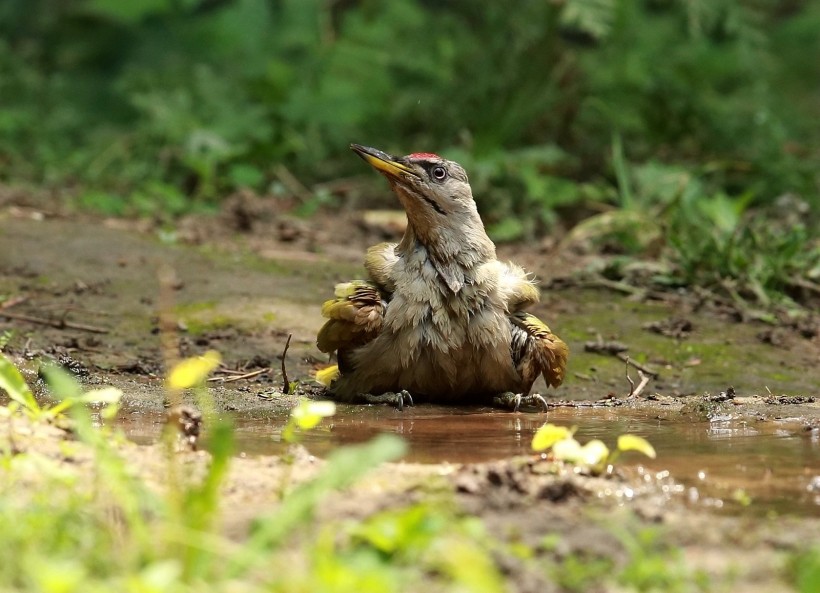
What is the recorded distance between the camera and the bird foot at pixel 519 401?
560 centimetres

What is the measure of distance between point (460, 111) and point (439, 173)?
6.07 m

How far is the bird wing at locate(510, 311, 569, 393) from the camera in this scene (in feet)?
18.5

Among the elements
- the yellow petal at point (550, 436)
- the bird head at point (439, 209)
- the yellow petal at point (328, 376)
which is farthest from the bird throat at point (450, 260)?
the yellow petal at point (550, 436)

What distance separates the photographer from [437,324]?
549cm

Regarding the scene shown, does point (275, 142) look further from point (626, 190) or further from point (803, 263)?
point (803, 263)

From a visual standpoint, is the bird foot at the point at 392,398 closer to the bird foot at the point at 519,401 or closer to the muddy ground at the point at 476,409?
the muddy ground at the point at 476,409

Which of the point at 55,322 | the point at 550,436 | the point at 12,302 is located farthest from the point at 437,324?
the point at 12,302

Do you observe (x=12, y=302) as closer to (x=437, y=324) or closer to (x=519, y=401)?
(x=437, y=324)

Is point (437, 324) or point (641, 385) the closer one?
point (437, 324)

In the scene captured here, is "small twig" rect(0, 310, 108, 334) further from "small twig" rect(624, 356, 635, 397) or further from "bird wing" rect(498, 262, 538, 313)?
"small twig" rect(624, 356, 635, 397)

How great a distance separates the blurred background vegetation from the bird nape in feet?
13.4

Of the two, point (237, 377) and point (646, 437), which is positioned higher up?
point (237, 377)

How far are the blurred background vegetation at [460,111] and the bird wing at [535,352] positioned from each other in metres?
4.14

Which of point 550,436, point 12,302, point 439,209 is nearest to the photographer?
point 550,436
